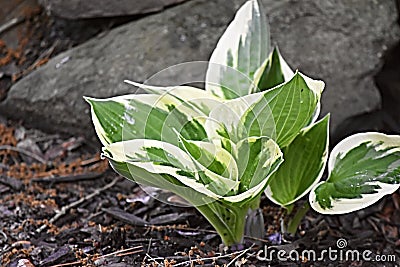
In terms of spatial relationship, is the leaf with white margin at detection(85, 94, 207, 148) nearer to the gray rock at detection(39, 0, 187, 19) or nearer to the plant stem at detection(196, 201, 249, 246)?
the plant stem at detection(196, 201, 249, 246)

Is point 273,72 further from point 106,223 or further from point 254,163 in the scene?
point 106,223

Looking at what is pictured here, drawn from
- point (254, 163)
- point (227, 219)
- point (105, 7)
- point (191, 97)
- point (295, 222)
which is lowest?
point (295, 222)

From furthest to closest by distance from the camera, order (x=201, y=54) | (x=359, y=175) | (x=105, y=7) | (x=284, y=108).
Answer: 1. (x=105, y=7)
2. (x=201, y=54)
3. (x=359, y=175)
4. (x=284, y=108)

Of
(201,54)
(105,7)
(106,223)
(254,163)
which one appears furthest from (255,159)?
(105,7)

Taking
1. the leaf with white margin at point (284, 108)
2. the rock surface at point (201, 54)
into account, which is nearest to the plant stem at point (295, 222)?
the leaf with white margin at point (284, 108)

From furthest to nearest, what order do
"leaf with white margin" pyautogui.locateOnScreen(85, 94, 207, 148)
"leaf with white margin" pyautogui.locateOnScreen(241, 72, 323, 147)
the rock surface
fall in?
the rock surface → "leaf with white margin" pyautogui.locateOnScreen(85, 94, 207, 148) → "leaf with white margin" pyautogui.locateOnScreen(241, 72, 323, 147)

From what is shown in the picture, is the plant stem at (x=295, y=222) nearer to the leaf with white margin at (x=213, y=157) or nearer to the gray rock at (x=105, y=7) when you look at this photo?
the leaf with white margin at (x=213, y=157)

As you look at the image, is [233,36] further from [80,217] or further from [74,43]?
[74,43]

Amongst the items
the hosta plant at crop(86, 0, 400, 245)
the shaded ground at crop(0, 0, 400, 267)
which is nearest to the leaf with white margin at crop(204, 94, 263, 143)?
the hosta plant at crop(86, 0, 400, 245)

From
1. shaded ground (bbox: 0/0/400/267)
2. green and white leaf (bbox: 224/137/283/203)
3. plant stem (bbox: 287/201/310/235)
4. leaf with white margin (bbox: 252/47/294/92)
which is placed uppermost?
leaf with white margin (bbox: 252/47/294/92)
